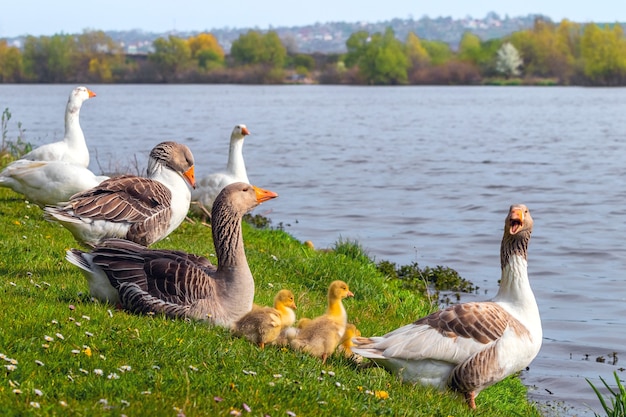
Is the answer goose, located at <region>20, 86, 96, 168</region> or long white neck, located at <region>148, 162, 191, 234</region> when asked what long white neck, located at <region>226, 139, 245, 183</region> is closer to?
goose, located at <region>20, 86, 96, 168</region>

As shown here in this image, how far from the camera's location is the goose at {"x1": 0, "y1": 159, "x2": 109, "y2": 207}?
1396cm

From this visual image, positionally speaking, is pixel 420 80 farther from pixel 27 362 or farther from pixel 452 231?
pixel 27 362

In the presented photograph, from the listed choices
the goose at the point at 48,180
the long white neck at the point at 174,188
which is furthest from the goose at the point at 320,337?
the goose at the point at 48,180

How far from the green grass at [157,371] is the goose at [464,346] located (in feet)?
0.66

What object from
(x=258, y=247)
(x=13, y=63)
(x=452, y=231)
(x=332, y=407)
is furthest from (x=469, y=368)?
(x=13, y=63)

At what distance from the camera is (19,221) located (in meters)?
14.5

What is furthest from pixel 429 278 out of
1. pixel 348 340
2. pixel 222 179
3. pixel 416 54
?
pixel 416 54

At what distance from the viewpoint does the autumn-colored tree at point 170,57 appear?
16875 centimetres

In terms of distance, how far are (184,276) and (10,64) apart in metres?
153

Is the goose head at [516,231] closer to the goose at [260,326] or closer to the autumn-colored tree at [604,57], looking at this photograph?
the goose at [260,326]

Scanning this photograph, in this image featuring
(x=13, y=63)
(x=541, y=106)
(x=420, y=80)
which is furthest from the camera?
(x=420, y=80)

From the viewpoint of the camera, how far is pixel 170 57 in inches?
6703

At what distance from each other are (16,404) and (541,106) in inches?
3280

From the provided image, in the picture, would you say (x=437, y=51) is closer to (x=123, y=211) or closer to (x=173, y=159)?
(x=173, y=159)
